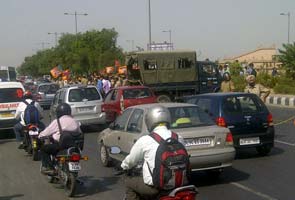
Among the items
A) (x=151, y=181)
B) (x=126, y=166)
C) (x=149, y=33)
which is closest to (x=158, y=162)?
(x=151, y=181)

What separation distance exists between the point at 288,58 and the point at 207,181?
27729 millimetres

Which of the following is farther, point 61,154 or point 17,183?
point 17,183

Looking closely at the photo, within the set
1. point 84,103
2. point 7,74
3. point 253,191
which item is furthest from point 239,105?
point 7,74

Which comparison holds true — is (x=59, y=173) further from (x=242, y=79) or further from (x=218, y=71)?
(x=242, y=79)

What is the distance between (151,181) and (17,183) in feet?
18.4

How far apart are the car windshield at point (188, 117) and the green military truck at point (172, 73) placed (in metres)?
16.6

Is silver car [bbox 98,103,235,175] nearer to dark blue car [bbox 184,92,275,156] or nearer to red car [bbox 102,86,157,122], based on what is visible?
dark blue car [bbox 184,92,275,156]

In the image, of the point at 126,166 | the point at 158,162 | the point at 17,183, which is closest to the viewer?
the point at 158,162

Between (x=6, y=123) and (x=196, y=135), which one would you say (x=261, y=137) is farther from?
(x=6, y=123)

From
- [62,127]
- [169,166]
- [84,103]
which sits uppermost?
[169,166]

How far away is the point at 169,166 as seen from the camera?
4.39 meters

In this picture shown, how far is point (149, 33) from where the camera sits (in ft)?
143

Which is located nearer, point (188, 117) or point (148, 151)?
point (148, 151)

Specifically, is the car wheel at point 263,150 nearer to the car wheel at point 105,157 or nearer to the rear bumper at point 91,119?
the car wheel at point 105,157
